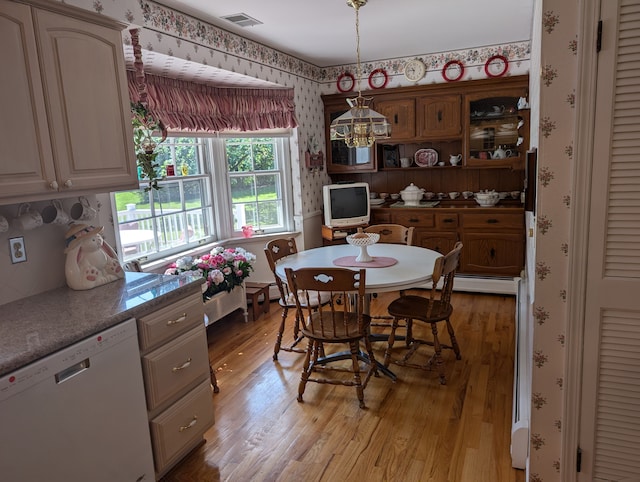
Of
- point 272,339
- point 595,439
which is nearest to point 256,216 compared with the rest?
point 272,339

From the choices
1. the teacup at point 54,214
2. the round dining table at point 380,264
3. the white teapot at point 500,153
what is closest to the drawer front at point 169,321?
the teacup at point 54,214

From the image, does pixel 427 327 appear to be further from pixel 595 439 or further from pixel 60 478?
pixel 60 478

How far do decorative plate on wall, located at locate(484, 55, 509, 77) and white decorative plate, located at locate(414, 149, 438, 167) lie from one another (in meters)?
0.97

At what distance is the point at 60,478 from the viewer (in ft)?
→ 5.18

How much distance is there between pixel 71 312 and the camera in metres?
1.87

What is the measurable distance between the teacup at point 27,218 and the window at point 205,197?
1064 mm

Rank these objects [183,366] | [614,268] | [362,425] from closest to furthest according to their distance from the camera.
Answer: [614,268], [183,366], [362,425]

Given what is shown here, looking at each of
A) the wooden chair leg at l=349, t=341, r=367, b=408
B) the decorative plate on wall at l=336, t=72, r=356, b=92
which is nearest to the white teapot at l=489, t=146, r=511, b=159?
the decorative plate on wall at l=336, t=72, r=356, b=92

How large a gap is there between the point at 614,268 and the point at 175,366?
1825mm

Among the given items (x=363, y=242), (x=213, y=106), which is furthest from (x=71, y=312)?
(x=213, y=106)

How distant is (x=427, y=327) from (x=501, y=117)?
237cm

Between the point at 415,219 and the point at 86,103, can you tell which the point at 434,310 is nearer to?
the point at 415,219

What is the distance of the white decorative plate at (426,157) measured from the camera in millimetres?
5176

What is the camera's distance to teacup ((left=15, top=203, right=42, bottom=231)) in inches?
79.7
